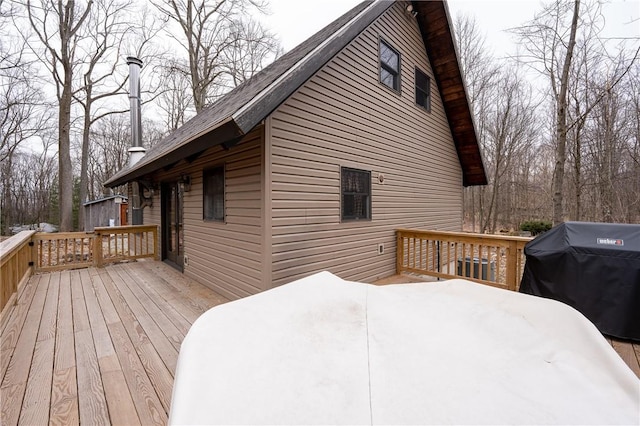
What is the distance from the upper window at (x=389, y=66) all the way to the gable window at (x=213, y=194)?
11.2ft

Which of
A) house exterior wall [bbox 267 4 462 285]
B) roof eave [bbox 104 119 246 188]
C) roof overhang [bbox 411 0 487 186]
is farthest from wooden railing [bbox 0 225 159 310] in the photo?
roof overhang [bbox 411 0 487 186]

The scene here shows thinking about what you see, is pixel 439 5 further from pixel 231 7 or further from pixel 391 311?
pixel 231 7

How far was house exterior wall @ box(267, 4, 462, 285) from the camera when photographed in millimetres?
3670

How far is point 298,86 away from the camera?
3.33 meters

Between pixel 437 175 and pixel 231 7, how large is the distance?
967 cm

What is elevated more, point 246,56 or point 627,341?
point 246,56

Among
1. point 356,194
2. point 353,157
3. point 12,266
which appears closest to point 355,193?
point 356,194

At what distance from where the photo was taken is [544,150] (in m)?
13.7

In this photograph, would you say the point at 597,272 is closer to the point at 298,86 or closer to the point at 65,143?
the point at 298,86

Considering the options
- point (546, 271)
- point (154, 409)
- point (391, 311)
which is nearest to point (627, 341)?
point (546, 271)

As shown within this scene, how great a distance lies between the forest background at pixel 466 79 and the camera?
768cm

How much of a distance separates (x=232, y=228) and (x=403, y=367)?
142 inches

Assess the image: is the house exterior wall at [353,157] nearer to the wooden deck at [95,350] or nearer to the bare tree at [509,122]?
the wooden deck at [95,350]

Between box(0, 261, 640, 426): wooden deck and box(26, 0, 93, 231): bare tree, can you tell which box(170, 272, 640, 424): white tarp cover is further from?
box(26, 0, 93, 231): bare tree
